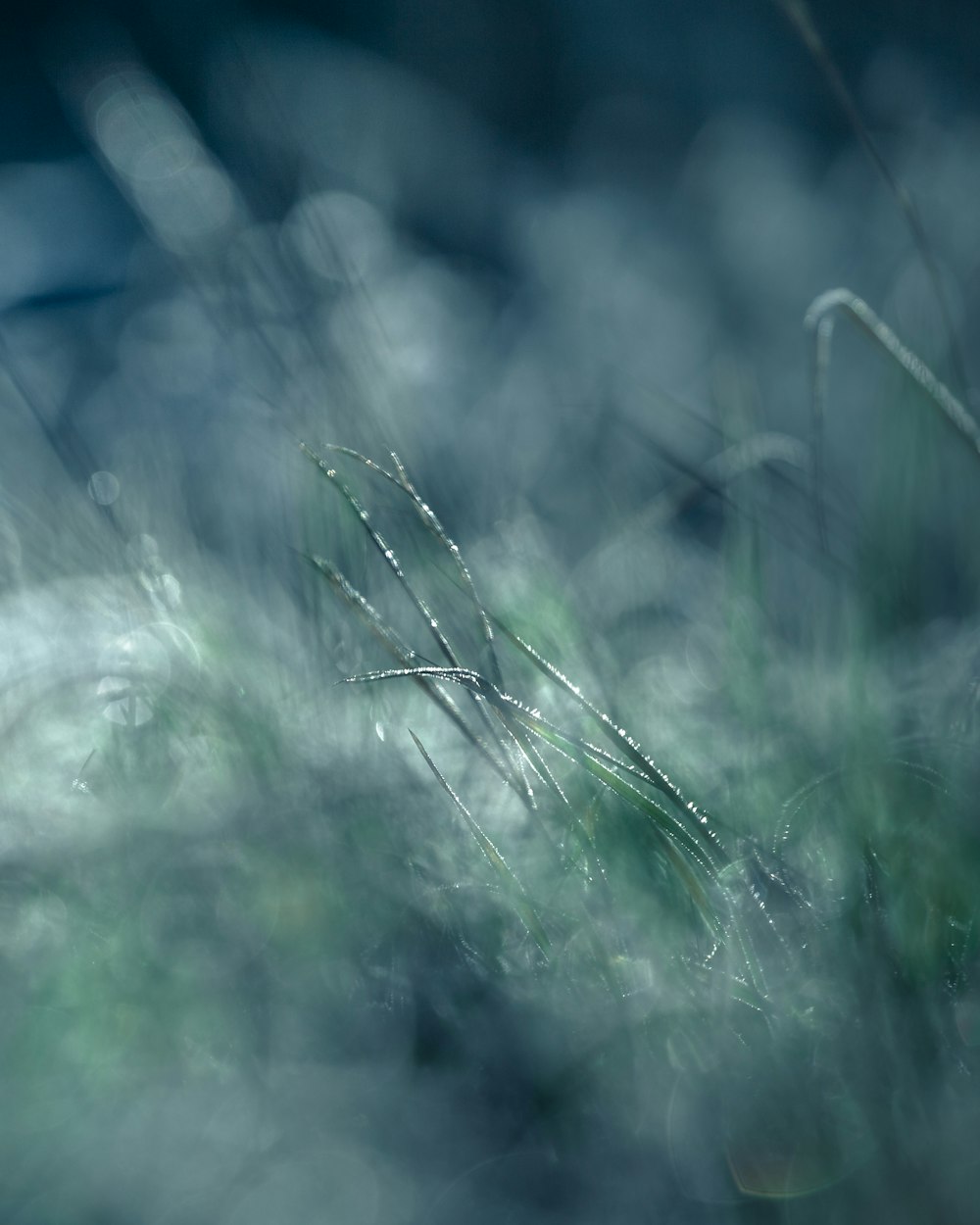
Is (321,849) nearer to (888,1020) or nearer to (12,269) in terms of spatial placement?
(888,1020)

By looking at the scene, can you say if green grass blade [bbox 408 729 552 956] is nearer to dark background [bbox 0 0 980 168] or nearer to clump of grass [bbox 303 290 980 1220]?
clump of grass [bbox 303 290 980 1220]

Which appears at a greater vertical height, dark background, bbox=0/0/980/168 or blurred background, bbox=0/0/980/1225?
dark background, bbox=0/0/980/168

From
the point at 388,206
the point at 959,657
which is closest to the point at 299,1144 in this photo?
the point at 959,657

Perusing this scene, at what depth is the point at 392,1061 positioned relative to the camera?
43 centimetres

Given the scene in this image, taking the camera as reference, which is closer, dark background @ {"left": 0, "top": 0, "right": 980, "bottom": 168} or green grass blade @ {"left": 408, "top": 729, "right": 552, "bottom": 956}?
green grass blade @ {"left": 408, "top": 729, "right": 552, "bottom": 956}

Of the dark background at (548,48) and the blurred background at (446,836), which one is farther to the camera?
the dark background at (548,48)

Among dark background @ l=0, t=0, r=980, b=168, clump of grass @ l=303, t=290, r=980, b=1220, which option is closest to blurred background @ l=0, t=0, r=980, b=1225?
clump of grass @ l=303, t=290, r=980, b=1220

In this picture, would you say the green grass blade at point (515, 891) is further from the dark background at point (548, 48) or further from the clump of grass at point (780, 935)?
the dark background at point (548, 48)

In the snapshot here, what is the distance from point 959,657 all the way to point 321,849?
0.43 metres

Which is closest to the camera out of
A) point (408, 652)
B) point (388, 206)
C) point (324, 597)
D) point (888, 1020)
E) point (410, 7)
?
point (888, 1020)

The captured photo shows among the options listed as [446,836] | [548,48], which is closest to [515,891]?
[446,836]

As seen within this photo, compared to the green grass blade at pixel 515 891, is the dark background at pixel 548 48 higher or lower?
higher

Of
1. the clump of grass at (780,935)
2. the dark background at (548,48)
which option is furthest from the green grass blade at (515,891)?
the dark background at (548,48)

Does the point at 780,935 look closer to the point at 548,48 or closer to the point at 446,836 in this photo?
the point at 446,836
